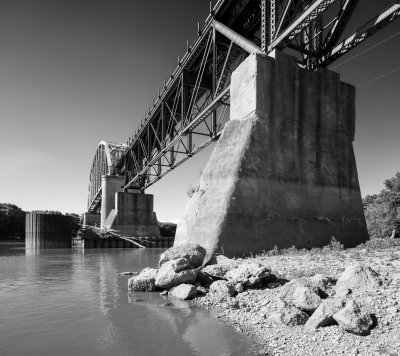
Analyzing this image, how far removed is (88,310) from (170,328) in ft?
9.05

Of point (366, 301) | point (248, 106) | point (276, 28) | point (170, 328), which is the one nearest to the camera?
point (366, 301)

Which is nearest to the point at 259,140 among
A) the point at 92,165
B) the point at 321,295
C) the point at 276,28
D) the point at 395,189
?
the point at 276,28

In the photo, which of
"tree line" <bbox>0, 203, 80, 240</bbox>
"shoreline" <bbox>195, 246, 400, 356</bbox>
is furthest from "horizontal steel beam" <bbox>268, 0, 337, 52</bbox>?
"tree line" <bbox>0, 203, 80, 240</bbox>

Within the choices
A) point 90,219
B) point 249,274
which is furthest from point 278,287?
point 90,219

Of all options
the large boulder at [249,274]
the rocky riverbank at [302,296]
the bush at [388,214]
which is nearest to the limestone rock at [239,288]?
the rocky riverbank at [302,296]

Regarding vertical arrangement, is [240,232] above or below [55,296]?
above

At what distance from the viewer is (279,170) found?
1260 cm

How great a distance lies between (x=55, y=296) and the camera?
10234 millimetres

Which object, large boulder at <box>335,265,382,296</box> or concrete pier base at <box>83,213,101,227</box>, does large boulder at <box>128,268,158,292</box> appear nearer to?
large boulder at <box>335,265,382,296</box>

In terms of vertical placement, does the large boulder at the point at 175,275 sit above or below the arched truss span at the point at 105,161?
below

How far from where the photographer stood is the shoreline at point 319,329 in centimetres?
484

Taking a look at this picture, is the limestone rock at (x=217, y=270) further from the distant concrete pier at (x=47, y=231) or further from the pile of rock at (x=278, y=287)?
the distant concrete pier at (x=47, y=231)

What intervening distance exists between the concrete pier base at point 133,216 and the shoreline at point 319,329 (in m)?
46.2

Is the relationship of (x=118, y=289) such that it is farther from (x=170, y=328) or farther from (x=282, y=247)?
(x=282, y=247)
